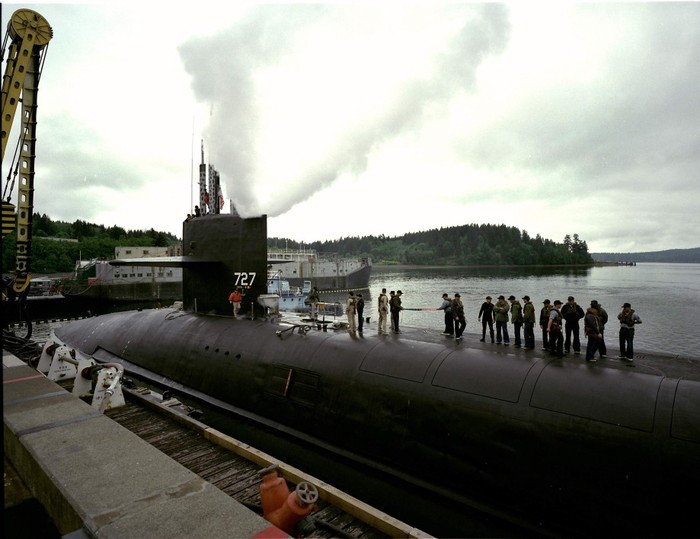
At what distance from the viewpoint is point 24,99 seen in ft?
60.5

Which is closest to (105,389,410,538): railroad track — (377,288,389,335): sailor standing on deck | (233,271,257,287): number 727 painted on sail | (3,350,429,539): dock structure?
(3,350,429,539): dock structure

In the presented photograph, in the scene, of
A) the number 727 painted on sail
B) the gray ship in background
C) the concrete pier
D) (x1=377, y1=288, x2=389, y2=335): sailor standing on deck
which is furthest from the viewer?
the gray ship in background

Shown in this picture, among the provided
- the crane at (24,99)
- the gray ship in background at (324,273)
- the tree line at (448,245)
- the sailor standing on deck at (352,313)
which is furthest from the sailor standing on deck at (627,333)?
the tree line at (448,245)

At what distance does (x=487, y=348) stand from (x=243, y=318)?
27.8 ft

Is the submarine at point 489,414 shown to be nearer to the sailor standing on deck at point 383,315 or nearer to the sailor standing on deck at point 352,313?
the sailor standing on deck at point 352,313

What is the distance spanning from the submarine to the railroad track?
6.65ft

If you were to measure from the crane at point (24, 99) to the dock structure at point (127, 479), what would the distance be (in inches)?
426

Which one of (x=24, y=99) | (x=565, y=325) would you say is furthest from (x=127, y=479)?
(x=24, y=99)

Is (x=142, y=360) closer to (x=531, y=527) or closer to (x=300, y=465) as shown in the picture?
(x=300, y=465)

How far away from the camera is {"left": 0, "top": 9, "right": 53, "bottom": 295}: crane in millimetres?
17781

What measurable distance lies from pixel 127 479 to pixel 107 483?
23cm

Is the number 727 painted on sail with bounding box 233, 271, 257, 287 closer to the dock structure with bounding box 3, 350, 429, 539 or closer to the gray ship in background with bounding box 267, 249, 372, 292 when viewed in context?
the dock structure with bounding box 3, 350, 429, 539

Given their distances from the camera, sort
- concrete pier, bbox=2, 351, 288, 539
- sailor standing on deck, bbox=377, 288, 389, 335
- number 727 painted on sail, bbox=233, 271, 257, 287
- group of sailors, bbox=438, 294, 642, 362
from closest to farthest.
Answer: concrete pier, bbox=2, 351, 288, 539, group of sailors, bbox=438, 294, 642, 362, sailor standing on deck, bbox=377, 288, 389, 335, number 727 painted on sail, bbox=233, 271, 257, 287

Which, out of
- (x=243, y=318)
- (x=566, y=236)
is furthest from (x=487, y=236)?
(x=243, y=318)
